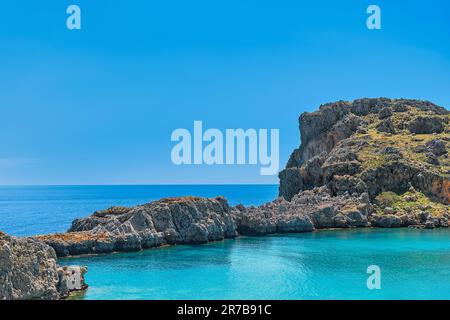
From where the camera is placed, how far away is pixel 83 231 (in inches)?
2746

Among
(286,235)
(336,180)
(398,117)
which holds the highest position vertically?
(398,117)

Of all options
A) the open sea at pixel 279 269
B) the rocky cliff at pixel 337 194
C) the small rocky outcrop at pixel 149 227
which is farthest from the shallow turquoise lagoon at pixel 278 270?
the rocky cliff at pixel 337 194

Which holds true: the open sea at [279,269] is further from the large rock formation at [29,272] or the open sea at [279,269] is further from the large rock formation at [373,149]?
the large rock formation at [373,149]

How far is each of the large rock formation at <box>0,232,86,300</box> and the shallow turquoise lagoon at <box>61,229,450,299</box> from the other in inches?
138

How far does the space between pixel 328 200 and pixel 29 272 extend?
77412 millimetres

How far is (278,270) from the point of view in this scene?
54.8 meters

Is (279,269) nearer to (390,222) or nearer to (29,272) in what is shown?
(29,272)

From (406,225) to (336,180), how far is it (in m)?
18.9

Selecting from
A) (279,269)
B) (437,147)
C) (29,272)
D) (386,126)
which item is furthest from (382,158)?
(29,272)

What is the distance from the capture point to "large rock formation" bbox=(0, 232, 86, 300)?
3353 centimetres

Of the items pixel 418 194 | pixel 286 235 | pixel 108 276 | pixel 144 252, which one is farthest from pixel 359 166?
pixel 108 276

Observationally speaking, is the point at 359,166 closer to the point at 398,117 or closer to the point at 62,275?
the point at 398,117

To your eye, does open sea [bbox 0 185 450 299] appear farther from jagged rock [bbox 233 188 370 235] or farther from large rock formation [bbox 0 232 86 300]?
jagged rock [bbox 233 188 370 235]

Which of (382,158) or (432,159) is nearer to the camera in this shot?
(432,159)
